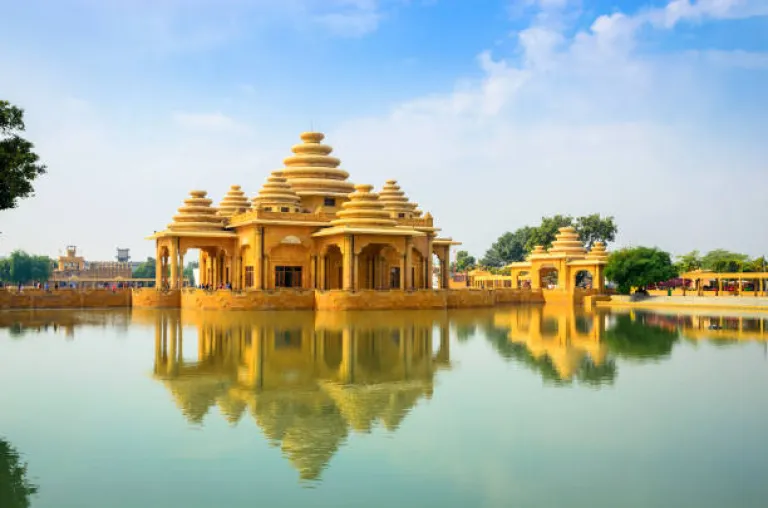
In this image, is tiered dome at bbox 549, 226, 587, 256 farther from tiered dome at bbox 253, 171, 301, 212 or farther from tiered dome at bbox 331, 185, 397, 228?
tiered dome at bbox 253, 171, 301, 212

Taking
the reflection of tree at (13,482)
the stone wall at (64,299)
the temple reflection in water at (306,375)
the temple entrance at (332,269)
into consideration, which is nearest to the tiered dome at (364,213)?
the temple entrance at (332,269)

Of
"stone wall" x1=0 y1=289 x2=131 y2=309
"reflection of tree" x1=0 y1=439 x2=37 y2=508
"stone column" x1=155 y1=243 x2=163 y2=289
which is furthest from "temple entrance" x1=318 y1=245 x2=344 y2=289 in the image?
"reflection of tree" x1=0 y1=439 x2=37 y2=508

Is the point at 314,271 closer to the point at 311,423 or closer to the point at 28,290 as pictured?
the point at 28,290

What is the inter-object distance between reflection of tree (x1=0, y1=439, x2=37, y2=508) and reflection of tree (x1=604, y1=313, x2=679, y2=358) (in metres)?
16.5

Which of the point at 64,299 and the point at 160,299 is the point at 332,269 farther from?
the point at 64,299

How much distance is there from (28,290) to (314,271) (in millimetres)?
16412

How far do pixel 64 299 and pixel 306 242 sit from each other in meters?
14.1

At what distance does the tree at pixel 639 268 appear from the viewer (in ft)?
188

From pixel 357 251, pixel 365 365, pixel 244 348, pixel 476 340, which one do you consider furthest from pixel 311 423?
pixel 357 251

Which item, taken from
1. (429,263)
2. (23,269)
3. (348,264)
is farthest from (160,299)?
(23,269)

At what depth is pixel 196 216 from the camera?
48531 mm

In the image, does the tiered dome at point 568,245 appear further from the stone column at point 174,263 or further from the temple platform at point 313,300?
the stone column at point 174,263

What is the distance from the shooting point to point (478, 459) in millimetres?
10688

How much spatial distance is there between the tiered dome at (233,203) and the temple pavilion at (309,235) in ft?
0.23
